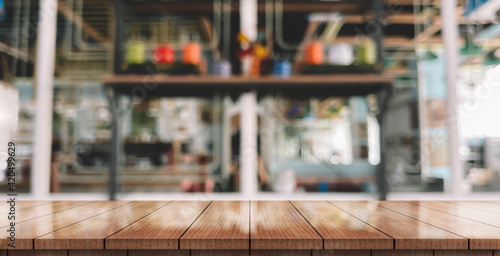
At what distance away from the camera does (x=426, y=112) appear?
116 inches

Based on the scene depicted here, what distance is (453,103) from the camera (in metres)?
2.37

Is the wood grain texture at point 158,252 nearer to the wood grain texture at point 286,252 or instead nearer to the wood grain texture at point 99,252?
the wood grain texture at point 99,252

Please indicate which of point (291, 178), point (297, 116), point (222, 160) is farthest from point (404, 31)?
point (222, 160)

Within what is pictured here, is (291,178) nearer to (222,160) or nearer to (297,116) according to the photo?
(222,160)

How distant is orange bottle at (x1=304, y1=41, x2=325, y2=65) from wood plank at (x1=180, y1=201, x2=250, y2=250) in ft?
4.43

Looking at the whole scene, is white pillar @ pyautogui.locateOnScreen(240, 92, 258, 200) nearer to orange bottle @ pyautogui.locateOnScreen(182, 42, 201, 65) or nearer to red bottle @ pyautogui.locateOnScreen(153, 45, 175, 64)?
orange bottle @ pyautogui.locateOnScreen(182, 42, 201, 65)

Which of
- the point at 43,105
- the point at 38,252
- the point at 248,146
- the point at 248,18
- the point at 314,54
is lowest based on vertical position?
the point at 38,252

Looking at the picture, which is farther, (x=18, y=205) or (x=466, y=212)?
(x=18, y=205)

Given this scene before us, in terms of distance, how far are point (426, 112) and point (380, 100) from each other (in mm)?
1086

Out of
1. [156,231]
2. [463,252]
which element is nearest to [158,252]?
[156,231]

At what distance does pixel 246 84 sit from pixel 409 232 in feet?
4.61

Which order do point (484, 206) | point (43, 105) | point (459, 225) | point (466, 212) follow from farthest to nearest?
1. point (43, 105)
2. point (484, 206)
3. point (466, 212)
4. point (459, 225)

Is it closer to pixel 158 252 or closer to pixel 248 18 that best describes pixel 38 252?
pixel 158 252

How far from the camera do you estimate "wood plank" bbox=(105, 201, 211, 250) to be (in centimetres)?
77
